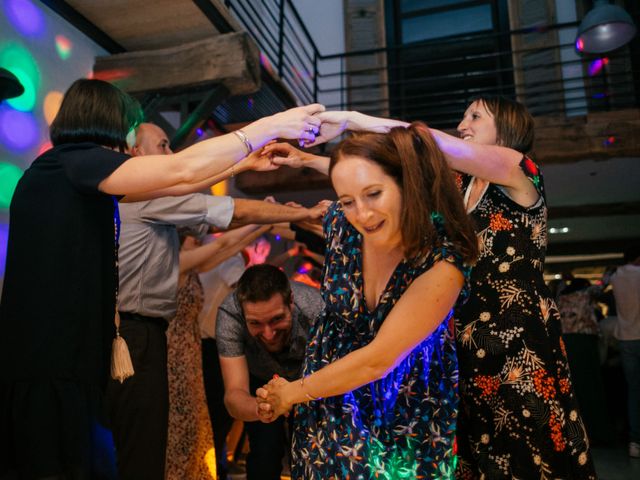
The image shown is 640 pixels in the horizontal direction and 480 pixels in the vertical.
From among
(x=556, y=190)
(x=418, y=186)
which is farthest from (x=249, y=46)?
(x=556, y=190)

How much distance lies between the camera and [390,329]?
1062 millimetres

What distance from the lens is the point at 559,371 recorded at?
1371mm

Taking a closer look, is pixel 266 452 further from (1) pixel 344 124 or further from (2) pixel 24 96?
(2) pixel 24 96

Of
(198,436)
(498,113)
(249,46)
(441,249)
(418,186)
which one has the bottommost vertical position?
(198,436)

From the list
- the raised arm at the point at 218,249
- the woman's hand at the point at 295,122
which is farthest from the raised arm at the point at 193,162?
the raised arm at the point at 218,249

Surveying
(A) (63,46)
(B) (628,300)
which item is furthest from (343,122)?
(B) (628,300)

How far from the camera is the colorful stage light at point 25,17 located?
2.69m

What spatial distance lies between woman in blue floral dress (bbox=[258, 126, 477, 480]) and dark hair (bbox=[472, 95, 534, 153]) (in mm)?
634

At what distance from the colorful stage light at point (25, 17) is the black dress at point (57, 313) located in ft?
5.96

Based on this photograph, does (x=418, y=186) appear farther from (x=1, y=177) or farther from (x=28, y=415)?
(x=1, y=177)

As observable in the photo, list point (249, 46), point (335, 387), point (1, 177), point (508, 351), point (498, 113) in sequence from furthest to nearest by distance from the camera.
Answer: point (249, 46) → point (1, 177) → point (498, 113) → point (508, 351) → point (335, 387)

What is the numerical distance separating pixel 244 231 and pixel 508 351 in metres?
1.68

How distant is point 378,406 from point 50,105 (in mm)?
2653

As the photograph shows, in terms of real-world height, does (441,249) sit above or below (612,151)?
below
